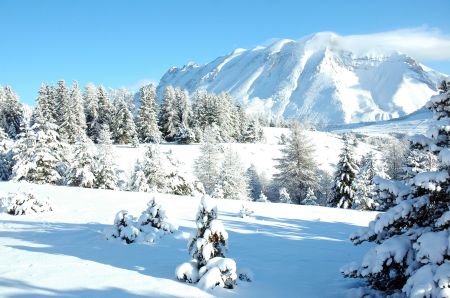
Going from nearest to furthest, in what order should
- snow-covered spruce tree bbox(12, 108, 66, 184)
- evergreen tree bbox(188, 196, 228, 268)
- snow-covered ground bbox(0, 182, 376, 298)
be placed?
1. snow-covered ground bbox(0, 182, 376, 298)
2. evergreen tree bbox(188, 196, 228, 268)
3. snow-covered spruce tree bbox(12, 108, 66, 184)

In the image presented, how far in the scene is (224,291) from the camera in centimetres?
859

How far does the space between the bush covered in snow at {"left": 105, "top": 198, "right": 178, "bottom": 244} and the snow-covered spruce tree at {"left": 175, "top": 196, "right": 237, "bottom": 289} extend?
13.0 ft

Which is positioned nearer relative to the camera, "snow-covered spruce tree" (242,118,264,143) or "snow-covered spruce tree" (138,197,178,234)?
"snow-covered spruce tree" (138,197,178,234)

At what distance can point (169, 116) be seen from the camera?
81000 mm

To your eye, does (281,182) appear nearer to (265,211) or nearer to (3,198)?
(265,211)

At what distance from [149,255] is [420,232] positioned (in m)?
6.96

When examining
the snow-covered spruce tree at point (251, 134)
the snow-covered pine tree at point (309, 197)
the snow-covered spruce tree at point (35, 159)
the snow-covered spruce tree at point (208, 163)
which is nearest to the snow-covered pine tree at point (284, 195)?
the snow-covered pine tree at point (309, 197)

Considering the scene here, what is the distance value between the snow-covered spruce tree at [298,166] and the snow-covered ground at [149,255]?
80.6 ft

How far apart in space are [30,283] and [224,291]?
397 cm

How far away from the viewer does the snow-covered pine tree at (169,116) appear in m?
80.6

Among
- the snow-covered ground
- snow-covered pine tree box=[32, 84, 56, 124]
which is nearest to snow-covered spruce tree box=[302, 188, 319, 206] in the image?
the snow-covered ground

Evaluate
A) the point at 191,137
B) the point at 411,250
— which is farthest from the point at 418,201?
the point at 191,137

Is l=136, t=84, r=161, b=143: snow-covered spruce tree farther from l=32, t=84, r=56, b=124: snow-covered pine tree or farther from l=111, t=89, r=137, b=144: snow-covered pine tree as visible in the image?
l=32, t=84, r=56, b=124: snow-covered pine tree

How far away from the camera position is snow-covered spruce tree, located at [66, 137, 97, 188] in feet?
126
